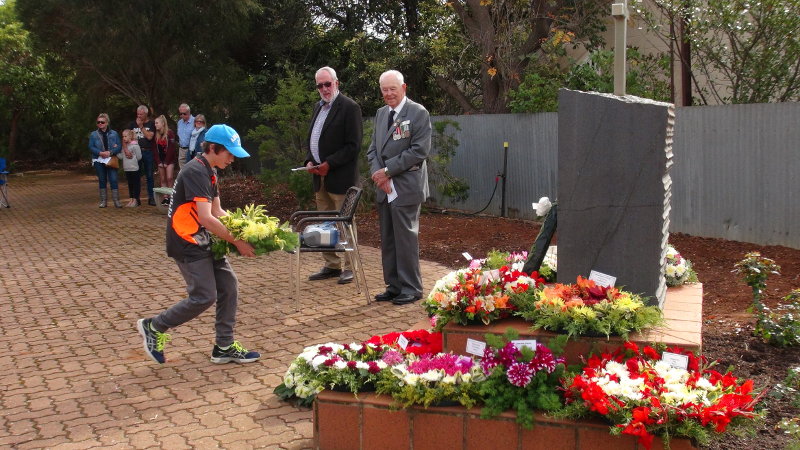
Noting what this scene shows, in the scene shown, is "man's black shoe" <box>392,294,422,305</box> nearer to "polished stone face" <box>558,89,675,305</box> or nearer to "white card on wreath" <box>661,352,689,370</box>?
"polished stone face" <box>558,89,675,305</box>

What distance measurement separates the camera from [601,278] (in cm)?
484

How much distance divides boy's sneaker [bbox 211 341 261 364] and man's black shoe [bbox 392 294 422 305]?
1914mm

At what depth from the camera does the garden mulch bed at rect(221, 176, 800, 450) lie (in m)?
5.02

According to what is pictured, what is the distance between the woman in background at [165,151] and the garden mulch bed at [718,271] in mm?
1473

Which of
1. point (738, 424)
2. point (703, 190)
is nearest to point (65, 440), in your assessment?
point (738, 424)

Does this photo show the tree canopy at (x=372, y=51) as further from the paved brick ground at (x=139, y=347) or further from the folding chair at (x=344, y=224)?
the folding chair at (x=344, y=224)

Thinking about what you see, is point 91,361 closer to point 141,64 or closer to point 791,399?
point 791,399

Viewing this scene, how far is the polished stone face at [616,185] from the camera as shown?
4.58 meters

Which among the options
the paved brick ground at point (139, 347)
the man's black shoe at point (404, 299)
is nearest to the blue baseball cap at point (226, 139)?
the paved brick ground at point (139, 347)

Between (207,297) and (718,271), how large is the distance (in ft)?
19.0

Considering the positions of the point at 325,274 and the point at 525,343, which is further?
the point at 325,274

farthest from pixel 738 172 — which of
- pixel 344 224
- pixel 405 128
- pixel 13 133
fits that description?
pixel 13 133

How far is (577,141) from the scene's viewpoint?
4766 mm

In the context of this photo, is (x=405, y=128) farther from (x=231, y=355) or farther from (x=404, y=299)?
(x=231, y=355)
